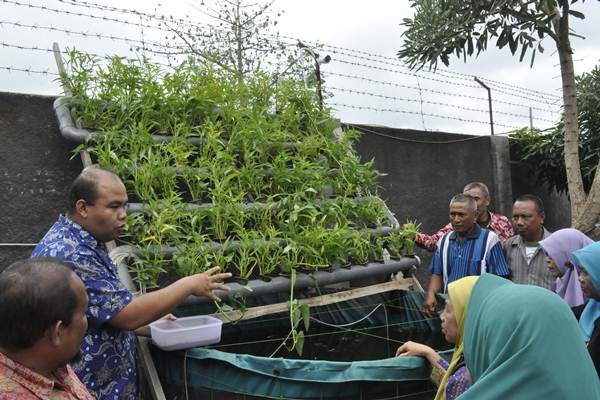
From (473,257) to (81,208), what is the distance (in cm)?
238

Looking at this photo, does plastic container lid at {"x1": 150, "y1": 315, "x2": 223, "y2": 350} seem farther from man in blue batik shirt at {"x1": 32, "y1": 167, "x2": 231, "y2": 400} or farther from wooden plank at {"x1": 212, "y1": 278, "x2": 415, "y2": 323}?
wooden plank at {"x1": 212, "y1": 278, "x2": 415, "y2": 323}

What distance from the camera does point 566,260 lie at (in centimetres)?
292

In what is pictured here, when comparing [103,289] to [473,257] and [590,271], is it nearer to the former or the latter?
[590,271]

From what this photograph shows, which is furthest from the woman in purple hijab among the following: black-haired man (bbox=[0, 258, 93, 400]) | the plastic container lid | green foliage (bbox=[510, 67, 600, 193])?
green foliage (bbox=[510, 67, 600, 193])

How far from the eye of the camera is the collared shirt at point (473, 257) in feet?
11.1

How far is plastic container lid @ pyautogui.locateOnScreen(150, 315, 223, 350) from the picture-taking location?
6.82 ft

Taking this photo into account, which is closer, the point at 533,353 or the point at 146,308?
the point at 533,353

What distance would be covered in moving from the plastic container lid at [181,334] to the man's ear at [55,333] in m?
0.87

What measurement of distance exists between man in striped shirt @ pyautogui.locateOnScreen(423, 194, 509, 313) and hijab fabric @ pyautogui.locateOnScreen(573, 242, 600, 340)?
95 centimetres

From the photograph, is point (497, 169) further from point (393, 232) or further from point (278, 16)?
point (278, 16)

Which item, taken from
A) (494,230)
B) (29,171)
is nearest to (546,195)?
(494,230)

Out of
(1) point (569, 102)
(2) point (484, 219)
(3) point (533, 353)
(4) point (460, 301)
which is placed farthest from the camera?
(1) point (569, 102)

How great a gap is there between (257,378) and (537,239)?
7.57ft

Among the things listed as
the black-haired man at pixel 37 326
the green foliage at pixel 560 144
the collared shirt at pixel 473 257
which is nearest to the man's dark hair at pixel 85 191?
the black-haired man at pixel 37 326
